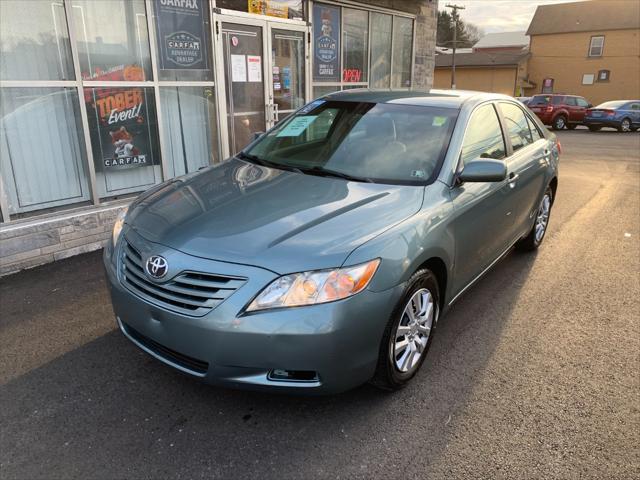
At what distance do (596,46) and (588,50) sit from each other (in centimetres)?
60

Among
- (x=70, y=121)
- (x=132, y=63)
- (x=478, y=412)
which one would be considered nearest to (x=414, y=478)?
(x=478, y=412)

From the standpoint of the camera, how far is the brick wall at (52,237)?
471cm

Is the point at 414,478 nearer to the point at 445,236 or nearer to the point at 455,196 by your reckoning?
the point at 445,236

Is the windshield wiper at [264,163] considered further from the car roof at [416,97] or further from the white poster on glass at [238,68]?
the white poster on glass at [238,68]

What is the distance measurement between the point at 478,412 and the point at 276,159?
2.21 m

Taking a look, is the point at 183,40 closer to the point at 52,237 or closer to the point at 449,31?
the point at 52,237

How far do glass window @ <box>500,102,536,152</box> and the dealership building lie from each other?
3.76m

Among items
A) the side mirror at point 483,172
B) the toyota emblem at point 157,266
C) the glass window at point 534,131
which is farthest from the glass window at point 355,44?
the toyota emblem at point 157,266

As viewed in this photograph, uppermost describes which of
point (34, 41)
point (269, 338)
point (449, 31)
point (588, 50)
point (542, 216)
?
point (449, 31)

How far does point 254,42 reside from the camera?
7121 millimetres

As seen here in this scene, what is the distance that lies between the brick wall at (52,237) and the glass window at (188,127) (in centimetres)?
119

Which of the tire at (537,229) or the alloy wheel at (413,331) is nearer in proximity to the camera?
the alloy wheel at (413,331)

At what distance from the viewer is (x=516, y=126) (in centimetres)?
466

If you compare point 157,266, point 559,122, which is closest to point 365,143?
point 157,266
